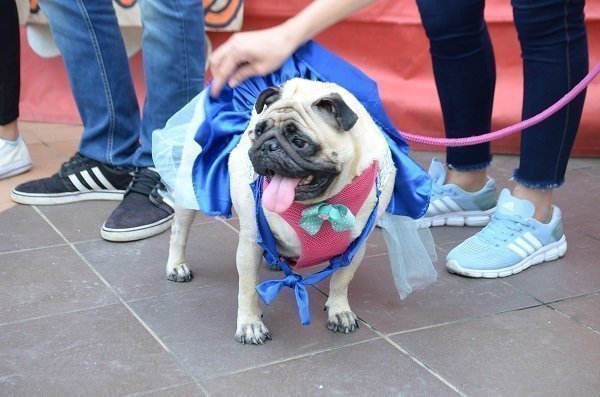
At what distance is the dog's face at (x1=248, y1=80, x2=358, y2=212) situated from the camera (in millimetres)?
1923

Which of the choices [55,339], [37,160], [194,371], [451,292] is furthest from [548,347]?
[37,160]

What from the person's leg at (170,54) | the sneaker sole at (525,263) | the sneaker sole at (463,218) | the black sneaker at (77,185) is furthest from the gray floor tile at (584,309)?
the black sneaker at (77,185)

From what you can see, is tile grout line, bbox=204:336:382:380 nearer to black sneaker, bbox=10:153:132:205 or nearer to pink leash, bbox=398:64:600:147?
pink leash, bbox=398:64:600:147

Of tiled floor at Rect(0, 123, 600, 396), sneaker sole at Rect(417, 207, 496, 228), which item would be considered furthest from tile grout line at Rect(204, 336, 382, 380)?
sneaker sole at Rect(417, 207, 496, 228)

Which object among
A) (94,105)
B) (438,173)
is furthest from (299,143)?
(94,105)

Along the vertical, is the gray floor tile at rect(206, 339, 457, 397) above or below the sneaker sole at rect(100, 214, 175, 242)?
above

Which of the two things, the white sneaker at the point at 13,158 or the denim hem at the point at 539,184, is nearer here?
the denim hem at the point at 539,184

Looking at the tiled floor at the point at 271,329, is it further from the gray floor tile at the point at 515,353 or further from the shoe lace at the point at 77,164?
the shoe lace at the point at 77,164

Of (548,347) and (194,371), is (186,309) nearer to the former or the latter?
(194,371)

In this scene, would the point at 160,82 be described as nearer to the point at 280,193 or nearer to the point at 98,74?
the point at 98,74

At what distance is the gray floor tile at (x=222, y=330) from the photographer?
84.6 inches

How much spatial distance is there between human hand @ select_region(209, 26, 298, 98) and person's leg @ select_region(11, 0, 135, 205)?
1.30 metres

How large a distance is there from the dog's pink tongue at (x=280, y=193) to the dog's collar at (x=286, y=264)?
13 cm

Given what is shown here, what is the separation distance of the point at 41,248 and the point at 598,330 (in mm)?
1867
